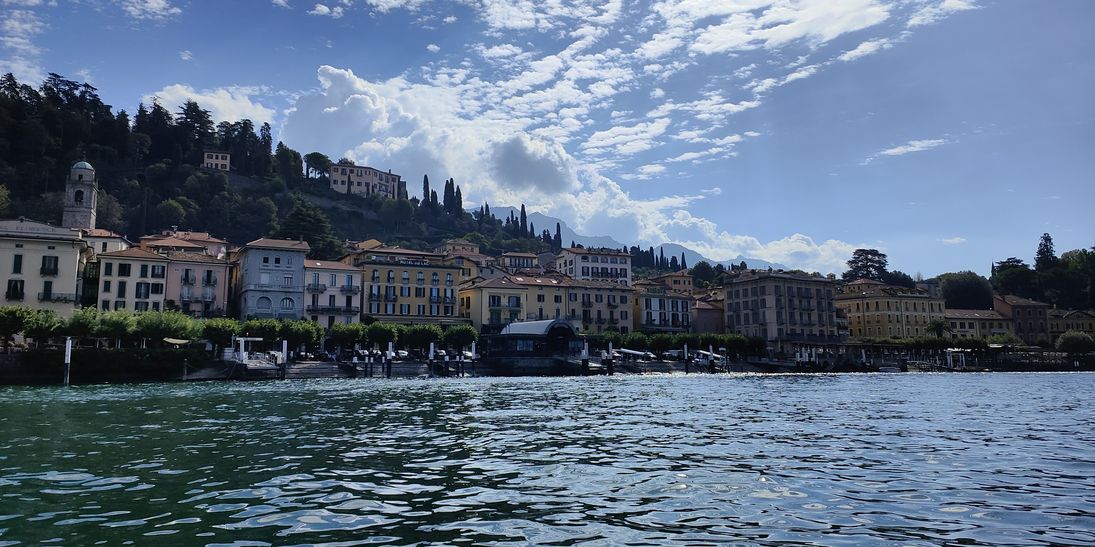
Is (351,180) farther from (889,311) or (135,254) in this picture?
(889,311)

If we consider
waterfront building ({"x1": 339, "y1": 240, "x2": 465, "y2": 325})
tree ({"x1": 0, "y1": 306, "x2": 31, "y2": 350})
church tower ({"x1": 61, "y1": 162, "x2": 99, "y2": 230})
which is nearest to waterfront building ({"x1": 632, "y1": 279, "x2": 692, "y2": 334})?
waterfront building ({"x1": 339, "y1": 240, "x2": 465, "y2": 325})

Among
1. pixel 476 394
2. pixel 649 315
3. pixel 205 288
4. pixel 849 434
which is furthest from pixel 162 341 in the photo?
pixel 649 315

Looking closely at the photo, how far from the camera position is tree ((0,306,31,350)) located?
51.1 meters

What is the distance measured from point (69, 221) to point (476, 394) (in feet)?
269

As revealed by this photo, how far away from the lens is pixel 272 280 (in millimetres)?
83625

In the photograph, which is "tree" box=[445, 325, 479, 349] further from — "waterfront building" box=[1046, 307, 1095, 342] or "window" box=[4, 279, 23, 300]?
"waterfront building" box=[1046, 307, 1095, 342]

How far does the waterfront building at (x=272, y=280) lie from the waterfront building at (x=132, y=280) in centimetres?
883

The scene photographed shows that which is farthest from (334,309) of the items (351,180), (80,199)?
(351,180)

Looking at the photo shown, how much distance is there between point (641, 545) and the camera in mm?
9320

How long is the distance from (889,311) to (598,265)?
2111 inches

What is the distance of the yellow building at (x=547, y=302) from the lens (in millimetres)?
97500

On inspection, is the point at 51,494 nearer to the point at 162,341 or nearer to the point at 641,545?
the point at 641,545

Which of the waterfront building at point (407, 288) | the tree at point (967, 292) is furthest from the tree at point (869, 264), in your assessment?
the waterfront building at point (407, 288)

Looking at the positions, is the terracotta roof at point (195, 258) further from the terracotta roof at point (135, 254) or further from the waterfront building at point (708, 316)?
the waterfront building at point (708, 316)
